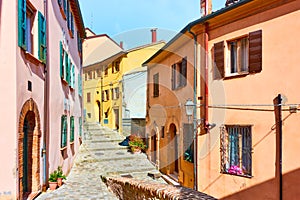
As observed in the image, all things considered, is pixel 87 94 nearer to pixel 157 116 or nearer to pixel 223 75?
pixel 157 116

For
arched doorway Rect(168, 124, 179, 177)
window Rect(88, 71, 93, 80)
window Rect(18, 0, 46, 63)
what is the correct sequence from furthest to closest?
1. window Rect(88, 71, 93, 80)
2. arched doorway Rect(168, 124, 179, 177)
3. window Rect(18, 0, 46, 63)

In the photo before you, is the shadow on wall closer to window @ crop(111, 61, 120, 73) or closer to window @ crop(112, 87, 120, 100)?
window @ crop(112, 87, 120, 100)

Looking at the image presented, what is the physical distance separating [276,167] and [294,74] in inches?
104

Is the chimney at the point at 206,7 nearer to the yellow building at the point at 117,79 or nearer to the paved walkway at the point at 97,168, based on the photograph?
the paved walkway at the point at 97,168

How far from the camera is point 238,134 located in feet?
28.8

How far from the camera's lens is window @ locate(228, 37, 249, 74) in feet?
29.0

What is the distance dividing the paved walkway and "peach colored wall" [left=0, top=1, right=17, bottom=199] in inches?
85.9

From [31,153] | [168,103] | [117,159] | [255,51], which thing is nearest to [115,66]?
[117,159]

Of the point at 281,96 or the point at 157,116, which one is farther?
the point at 157,116

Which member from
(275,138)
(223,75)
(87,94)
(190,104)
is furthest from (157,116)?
(87,94)

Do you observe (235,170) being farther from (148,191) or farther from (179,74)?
(179,74)

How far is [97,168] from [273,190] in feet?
30.5

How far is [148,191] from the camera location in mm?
6047

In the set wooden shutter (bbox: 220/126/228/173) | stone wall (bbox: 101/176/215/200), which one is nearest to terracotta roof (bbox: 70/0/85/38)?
stone wall (bbox: 101/176/215/200)
